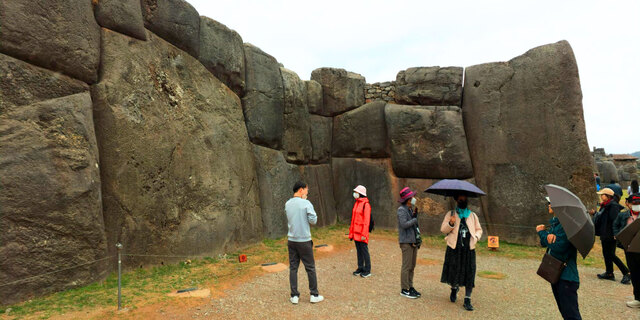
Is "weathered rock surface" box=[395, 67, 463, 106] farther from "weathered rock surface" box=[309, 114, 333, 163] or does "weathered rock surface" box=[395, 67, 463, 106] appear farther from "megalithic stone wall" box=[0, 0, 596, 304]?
"weathered rock surface" box=[309, 114, 333, 163]

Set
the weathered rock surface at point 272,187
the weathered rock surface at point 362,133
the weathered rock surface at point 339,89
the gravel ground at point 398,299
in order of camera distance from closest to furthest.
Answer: the gravel ground at point 398,299, the weathered rock surface at point 272,187, the weathered rock surface at point 362,133, the weathered rock surface at point 339,89

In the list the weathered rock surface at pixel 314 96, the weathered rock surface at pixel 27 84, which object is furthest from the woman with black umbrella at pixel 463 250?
the weathered rock surface at pixel 314 96

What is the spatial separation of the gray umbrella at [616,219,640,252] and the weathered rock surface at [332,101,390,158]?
9729 millimetres

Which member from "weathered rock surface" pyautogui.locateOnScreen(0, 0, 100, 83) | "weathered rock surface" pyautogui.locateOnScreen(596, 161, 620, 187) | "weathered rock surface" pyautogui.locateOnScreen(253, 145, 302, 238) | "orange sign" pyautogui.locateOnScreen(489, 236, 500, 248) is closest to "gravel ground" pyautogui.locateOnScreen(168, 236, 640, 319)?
"orange sign" pyautogui.locateOnScreen(489, 236, 500, 248)

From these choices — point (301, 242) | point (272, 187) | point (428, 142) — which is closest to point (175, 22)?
point (272, 187)

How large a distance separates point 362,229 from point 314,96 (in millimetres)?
8421

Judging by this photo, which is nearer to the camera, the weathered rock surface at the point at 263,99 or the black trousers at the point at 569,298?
the black trousers at the point at 569,298

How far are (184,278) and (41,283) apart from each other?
2568 mm

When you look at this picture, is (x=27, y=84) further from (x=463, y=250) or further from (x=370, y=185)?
(x=370, y=185)

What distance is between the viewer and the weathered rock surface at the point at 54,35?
643cm

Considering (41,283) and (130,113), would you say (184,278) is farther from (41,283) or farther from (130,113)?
(130,113)

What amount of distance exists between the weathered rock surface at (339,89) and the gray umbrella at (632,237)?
11.3 meters

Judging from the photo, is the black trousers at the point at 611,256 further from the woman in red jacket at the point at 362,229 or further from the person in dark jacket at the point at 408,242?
the woman in red jacket at the point at 362,229

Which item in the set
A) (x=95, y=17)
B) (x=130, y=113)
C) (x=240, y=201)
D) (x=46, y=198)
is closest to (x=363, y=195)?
(x=240, y=201)
